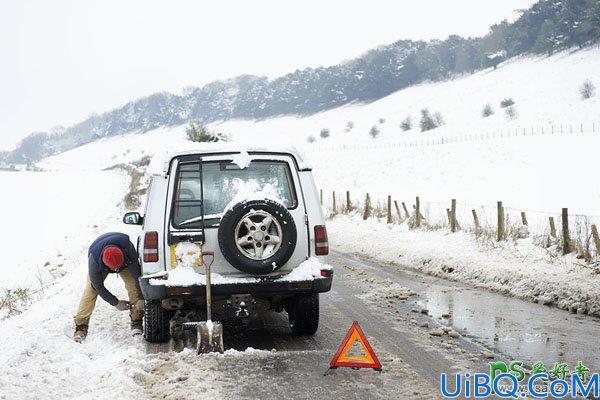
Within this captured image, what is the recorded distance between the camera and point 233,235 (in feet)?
18.7

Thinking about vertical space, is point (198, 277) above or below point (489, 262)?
above

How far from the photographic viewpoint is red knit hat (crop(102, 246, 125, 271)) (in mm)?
6215

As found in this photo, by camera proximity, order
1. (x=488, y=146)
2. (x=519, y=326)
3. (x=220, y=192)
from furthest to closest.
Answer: (x=488, y=146) → (x=519, y=326) → (x=220, y=192)

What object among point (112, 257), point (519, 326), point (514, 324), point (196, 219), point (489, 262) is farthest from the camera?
point (489, 262)

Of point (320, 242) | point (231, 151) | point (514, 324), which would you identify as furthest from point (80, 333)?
point (514, 324)

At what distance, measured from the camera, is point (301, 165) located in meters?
6.40

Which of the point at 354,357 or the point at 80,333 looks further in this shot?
the point at 80,333

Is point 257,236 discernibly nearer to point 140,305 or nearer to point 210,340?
point 210,340

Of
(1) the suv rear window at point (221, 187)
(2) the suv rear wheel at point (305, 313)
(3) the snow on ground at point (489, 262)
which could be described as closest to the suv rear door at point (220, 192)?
(1) the suv rear window at point (221, 187)

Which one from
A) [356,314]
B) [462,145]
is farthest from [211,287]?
[462,145]

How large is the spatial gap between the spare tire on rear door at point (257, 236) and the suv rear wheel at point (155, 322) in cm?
113

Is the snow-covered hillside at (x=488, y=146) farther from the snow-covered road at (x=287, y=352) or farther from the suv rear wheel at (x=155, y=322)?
the snow-covered road at (x=287, y=352)

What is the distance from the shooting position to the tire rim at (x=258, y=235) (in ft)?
18.7

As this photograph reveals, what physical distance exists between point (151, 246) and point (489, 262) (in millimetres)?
8040
